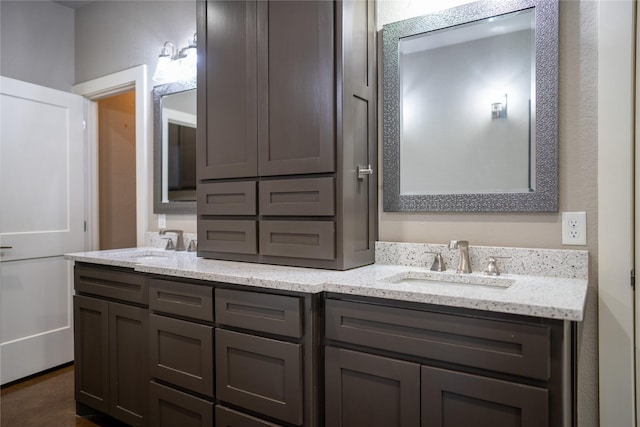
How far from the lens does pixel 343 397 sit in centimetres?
141

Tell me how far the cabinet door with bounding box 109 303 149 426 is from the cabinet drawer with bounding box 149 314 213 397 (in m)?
0.10

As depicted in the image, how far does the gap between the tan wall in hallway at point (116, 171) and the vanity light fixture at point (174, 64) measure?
1025mm

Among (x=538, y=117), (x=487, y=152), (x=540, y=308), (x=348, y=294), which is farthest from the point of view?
(x=487, y=152)

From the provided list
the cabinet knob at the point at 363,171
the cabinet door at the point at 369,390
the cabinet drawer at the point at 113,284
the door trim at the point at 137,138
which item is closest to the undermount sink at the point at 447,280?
the cabinet door at the point at 369,390

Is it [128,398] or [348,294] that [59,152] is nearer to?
[128,398]

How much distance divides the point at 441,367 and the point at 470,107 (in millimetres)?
1046

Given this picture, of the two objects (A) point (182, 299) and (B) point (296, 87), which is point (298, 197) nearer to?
(B) point (296, 87)

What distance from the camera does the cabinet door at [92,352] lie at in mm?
2137

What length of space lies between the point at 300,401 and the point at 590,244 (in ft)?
3.84

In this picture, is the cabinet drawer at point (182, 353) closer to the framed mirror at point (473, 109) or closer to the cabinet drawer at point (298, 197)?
the cabinet drawer at point (298, 197)

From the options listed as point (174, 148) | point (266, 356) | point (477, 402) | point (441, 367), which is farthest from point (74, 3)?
point (477, 402)

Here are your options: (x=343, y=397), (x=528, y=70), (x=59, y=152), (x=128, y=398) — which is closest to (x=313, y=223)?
(x=343, y=397)

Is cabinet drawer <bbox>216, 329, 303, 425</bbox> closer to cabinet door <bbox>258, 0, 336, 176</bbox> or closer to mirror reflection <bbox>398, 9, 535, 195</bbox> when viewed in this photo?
cabinet door <bbox>258, 0, 336, 176</bbox>

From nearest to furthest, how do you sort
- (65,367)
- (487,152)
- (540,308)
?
1. (540,308)
2. (487,152)
3. (65,367)
